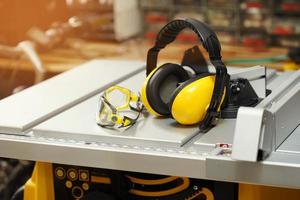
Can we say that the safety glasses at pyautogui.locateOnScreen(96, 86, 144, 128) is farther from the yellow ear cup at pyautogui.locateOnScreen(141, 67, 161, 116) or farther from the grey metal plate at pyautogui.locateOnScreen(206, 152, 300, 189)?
the grey metal plate at pyautogui.locateOnScreen(206, 152, 300, 189)

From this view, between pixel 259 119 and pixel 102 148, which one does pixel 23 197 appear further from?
pixel 259 119

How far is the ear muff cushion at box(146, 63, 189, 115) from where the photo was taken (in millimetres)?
1248

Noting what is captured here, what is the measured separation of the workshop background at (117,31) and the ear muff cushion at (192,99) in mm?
1138

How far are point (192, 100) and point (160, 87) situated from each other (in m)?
0.09

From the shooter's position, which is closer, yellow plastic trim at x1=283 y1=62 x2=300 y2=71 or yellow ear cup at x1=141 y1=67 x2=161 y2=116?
yellow ear cup at x1=141 y1=67 x2=161 y2=116

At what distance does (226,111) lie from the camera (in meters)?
1.28

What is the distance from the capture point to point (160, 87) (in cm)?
127

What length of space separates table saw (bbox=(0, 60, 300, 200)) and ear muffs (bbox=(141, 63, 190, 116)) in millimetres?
34

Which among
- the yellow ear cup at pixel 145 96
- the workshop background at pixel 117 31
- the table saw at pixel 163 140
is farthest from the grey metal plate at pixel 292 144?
the workshop background at pixel 117 31

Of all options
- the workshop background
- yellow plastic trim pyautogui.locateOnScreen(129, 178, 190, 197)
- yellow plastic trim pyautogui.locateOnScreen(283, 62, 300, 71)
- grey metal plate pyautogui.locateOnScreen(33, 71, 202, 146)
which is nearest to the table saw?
grey metal plate pyautogui.locateOnScreen(33, 71, 202, 146)

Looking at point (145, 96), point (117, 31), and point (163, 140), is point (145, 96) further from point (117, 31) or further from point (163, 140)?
point (117, 31)

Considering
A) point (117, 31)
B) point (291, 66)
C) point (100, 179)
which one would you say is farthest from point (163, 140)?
point (117, 31)

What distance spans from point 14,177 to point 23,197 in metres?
0.65

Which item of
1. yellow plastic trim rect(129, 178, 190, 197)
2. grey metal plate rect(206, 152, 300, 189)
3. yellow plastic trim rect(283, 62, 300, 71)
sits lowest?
yellow plastic trim rect(129, 178, 190, 197)
